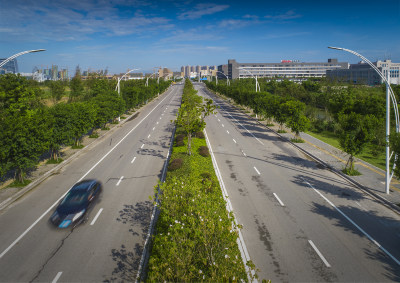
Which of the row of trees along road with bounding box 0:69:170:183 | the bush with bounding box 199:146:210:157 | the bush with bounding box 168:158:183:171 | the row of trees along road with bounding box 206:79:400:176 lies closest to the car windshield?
the row of trees along road with bounding box 0:69:170:183

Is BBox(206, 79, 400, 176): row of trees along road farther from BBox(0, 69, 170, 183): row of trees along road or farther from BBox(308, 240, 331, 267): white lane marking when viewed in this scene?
BBox(0, 69, 170, 183): row of trees along road

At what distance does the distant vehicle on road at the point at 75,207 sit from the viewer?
44.2ft

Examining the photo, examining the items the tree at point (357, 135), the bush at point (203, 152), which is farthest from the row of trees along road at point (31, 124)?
the tree at point (357, 135)

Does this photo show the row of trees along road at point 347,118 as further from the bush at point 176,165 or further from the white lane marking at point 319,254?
the bush at point 176,165

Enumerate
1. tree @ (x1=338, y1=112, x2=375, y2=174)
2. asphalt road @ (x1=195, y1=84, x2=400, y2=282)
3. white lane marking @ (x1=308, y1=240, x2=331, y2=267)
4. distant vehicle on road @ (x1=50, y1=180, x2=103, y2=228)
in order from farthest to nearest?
1. tree @ (x1=338, y1=112, x2=375, y2=174)
2. distant vehicle on road @ (x1=50, y1=180, x2=103, y2=228)
3. white lane marking @ (x1=308, y1=240, x2=331, y2=267)
4. asphalt road @ (x1=195, y1=84, x2=400, y2=282)

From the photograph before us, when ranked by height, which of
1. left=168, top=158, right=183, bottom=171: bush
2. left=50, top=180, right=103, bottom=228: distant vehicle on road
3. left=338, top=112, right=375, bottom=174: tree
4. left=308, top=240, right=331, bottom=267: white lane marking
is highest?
left=338, top=112, right=375, bottom=174: tree

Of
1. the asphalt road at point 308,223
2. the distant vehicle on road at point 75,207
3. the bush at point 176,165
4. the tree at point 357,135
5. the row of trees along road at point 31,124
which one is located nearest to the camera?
the asphalt road at point 308,223

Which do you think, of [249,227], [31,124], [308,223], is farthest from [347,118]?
[31,124]

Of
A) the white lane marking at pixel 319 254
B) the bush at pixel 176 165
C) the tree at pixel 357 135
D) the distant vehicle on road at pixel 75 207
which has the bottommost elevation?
the white lane marking at pixel 319 254

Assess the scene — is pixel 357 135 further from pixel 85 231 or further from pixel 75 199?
pixel 75 199

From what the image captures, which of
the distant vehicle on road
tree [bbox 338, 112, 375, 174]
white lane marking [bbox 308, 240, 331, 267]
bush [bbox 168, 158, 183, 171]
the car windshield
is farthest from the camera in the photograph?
tree [bbox 338, 112, 375, 174]

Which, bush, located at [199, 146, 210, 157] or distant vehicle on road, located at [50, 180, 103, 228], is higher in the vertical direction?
bush, located at [199, 146, 210, 157]

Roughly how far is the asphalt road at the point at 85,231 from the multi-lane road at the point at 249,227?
45 mm

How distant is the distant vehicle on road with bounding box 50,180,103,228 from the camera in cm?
1348
